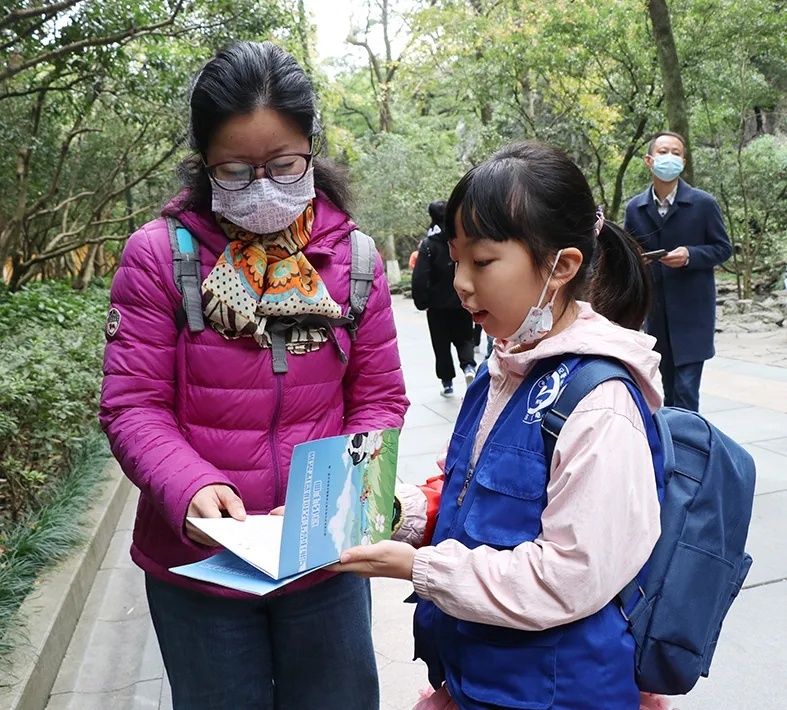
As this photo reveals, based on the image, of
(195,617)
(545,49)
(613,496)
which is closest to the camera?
(613,496)

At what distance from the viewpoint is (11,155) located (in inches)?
382

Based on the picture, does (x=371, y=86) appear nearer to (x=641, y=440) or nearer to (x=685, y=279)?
(x=685, y=279)

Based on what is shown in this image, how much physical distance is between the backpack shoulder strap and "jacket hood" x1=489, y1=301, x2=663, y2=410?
0.06 ft

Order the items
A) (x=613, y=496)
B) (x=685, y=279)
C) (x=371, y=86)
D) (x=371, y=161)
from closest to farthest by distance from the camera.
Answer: (x=613, y=496), (x=685, y=279), (x=371, y=161), (x=371, y=86)

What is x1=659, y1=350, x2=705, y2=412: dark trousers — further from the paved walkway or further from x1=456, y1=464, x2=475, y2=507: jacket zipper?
x1=456, y1=464, x2=475, y2=507: jacket zipper

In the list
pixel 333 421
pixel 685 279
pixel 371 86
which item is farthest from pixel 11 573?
pixel 371 86

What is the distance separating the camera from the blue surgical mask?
14.2 ft

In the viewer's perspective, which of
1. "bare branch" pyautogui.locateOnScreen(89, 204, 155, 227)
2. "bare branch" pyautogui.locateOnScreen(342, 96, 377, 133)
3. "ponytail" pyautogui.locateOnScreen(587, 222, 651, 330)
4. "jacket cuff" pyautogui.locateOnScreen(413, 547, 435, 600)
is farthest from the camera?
"bare branch" pyautogui.locateOnScreen(342, 96, 377, 133)

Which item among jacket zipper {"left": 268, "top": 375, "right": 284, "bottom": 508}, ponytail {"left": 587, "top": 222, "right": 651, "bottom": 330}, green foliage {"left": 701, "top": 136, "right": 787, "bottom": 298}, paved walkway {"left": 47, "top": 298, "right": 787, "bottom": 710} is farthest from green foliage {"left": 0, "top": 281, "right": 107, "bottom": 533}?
green foliage {"left": 701, "top": 136, "right": 787, "bottom": 298}

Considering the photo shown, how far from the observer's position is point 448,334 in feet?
22.7

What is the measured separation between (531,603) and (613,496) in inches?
7.8

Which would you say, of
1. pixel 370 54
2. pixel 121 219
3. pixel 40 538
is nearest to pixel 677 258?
pixel 40 538

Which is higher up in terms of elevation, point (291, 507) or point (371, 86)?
point (371, 86)

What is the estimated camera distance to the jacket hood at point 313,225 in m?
1.59
